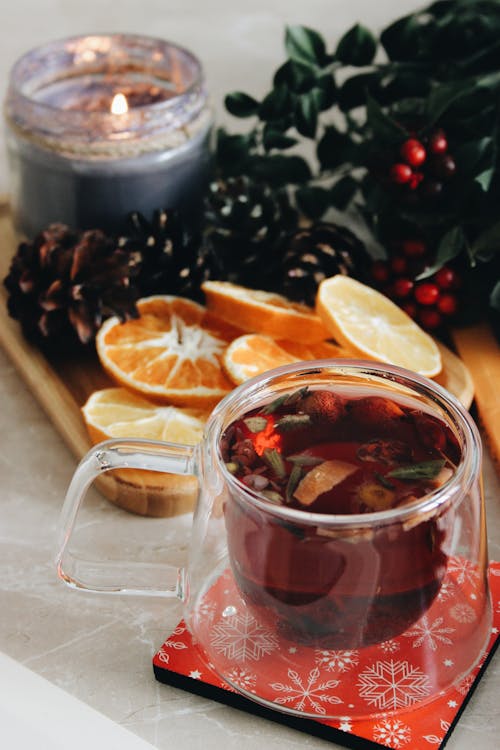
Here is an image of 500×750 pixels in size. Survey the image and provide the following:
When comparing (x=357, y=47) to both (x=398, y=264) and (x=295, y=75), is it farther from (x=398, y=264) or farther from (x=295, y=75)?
(x=398, y=264)

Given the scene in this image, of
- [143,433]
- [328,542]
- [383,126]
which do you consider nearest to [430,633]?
[328,542]

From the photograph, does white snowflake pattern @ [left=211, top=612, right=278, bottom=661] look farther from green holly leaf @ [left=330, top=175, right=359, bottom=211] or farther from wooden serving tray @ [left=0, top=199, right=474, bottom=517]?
green holly leaf @ [left=330, top=175, right=359, bottom=211]

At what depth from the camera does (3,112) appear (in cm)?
104

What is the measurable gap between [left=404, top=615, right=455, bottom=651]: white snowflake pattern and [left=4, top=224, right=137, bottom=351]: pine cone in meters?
→ 0.41

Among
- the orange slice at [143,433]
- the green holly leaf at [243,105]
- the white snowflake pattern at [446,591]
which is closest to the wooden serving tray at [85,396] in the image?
the orange slice at [143,433]

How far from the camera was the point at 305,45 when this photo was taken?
1037 mm

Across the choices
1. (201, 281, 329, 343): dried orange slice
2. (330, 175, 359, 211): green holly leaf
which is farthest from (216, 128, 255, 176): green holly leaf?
(201, 281, 329, 343): dried orange slice

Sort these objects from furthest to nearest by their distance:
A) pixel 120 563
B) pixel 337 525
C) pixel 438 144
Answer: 1. pixel 438 144
2. pixel 120 563
3. pixel 337 525

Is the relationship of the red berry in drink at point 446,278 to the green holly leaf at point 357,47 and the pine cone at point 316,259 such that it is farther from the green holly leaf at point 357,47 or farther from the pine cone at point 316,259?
the green holly leaf at point 357,47

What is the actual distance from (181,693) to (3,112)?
2.17ft

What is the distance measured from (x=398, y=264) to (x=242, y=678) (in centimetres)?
47

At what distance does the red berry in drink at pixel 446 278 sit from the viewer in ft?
3.09

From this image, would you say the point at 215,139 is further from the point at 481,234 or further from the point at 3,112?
the point at 481,234

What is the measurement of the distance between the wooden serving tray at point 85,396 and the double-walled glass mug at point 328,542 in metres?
0.12
